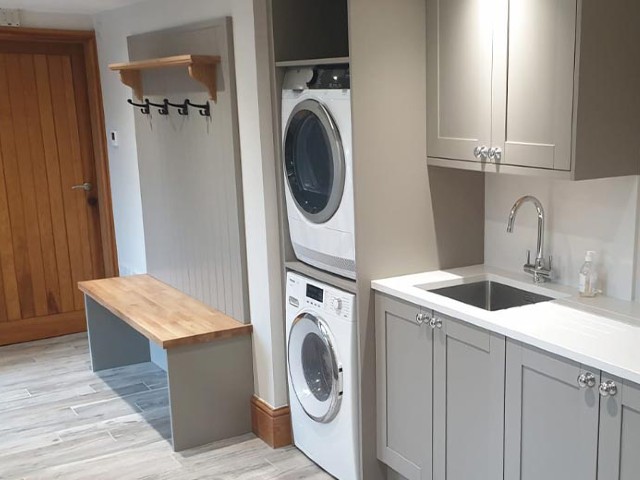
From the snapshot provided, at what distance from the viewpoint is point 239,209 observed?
3.38m

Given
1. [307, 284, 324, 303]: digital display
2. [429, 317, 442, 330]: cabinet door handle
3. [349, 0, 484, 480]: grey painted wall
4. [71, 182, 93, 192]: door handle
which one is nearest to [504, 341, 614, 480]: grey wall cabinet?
[429, 317, 442, 330]: cabinet door handle

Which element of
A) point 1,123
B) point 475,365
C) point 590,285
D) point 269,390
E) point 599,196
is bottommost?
point 269,390

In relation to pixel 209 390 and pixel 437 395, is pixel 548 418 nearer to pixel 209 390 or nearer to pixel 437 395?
pixel 437 395

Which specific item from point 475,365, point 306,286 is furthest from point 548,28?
point 306,286

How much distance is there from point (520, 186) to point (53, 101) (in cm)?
344

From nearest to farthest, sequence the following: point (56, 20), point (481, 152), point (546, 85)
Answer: point (546, 85)
point (481, 152)
point (56, 20)

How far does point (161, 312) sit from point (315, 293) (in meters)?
1.04

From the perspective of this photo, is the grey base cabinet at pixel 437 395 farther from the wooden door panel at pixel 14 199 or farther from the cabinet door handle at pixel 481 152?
the wooden door panel at pixel 14 199

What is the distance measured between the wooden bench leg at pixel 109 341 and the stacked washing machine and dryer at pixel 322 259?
164cm

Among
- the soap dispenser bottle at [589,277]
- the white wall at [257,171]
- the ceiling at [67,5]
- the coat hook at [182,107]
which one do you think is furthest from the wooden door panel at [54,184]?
the soap dispenser bottle at [589,277]

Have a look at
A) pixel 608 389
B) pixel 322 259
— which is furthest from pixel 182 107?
pixel 608 389

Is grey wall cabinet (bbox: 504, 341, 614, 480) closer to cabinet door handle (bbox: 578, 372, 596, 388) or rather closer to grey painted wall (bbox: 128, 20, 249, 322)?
cabinet door handle (bbox: 578, 372, 596, 388)

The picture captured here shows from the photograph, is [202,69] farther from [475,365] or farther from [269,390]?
[475,365]

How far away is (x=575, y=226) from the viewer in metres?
2.60
